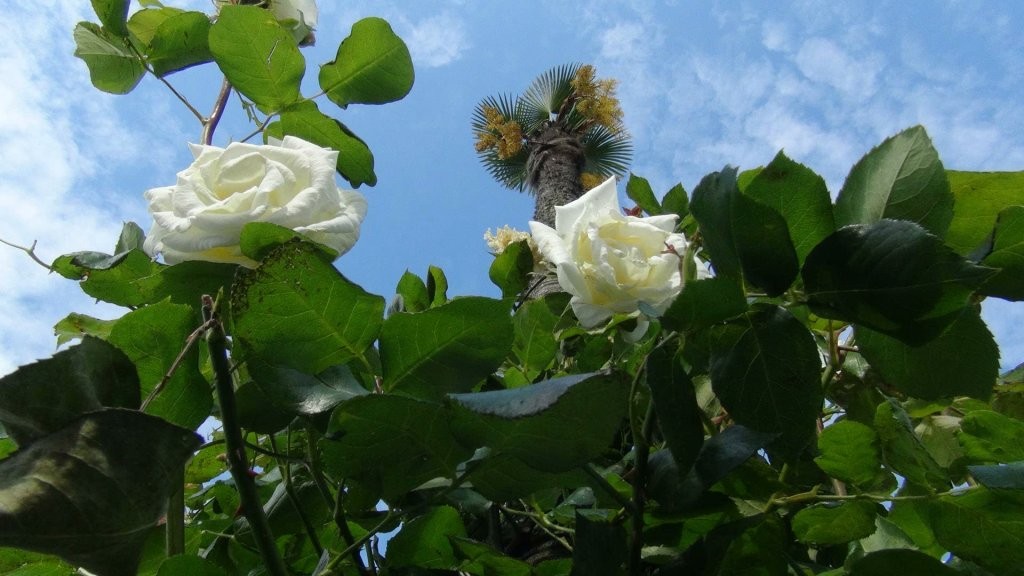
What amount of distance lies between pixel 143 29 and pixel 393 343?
0.68m

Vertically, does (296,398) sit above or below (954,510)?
above

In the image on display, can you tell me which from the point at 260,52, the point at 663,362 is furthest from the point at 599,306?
the point at 260,52

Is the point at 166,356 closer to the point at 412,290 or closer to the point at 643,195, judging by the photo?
the point at 412,290

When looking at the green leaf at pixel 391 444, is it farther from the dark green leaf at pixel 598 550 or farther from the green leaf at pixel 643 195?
the green leaf at pixel 643 195

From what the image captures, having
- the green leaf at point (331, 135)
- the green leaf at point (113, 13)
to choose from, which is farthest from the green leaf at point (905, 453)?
the green leaf at point (113, 13)

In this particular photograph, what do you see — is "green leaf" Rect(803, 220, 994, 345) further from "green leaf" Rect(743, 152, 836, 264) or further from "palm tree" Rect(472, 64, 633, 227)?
"palm tree" Rect(472, 64, 633, 227)

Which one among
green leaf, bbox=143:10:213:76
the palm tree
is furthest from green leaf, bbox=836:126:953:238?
the palm tree

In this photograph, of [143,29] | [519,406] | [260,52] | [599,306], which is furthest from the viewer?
[143,29]

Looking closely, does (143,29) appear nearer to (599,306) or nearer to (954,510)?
(599,306)

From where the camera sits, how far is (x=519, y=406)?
1.24ft

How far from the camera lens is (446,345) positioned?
511 millimetres

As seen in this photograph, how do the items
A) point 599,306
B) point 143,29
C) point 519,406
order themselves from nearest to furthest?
point 519,406
point 599,306
point 143,29

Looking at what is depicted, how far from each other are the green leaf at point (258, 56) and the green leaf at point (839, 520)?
59 cm

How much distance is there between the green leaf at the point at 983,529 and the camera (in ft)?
1.80
